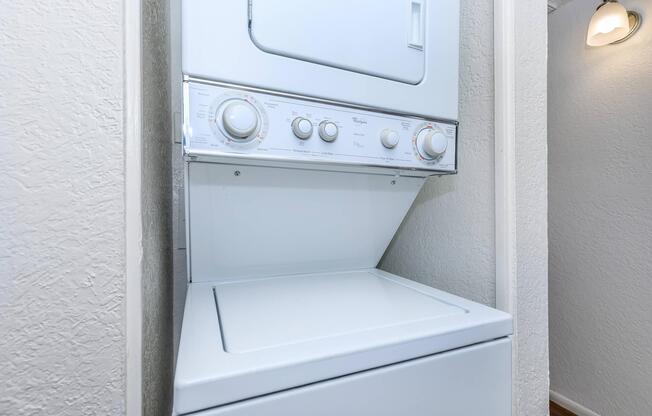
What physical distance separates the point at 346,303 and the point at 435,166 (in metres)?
0.53

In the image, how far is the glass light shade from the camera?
78.1 inches

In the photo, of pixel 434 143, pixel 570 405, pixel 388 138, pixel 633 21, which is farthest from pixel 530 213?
pixel 570 405

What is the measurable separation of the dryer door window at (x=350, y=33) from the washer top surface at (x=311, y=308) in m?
0.66

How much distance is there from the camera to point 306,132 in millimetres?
834

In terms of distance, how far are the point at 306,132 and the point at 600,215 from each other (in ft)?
8.44

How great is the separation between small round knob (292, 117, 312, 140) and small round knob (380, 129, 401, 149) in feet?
0.78

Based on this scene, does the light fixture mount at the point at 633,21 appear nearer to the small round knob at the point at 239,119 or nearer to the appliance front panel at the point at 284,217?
the appliance front panel at the point at 284,217

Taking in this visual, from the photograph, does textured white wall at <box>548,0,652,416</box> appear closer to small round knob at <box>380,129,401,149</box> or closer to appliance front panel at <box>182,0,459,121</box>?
appliance front panel at <box>182,0,459,121</box>

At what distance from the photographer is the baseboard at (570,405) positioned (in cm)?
238

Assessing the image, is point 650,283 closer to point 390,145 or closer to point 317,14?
point 390,145

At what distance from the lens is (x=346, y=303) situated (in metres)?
0.86

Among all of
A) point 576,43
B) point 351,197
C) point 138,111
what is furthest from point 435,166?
point 576,43

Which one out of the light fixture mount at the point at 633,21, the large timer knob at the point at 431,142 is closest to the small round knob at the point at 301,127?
the large timer knob at the point at 431,142

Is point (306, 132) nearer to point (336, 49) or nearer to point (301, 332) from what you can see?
point (336, 49)
